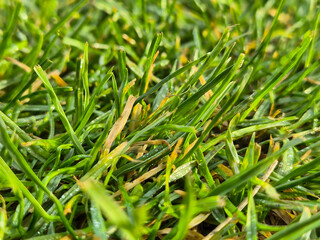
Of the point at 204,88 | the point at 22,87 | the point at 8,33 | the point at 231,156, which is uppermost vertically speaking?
the point at 8,33

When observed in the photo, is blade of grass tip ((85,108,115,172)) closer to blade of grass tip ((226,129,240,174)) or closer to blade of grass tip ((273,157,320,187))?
blade of grass tip ((226,129,240,174))

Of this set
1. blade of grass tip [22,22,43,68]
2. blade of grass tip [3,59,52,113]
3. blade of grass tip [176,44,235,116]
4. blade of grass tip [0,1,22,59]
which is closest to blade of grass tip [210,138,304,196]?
blade of grass tip [176,44,235,116]

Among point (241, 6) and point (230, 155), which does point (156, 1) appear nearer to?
point (241, 6)

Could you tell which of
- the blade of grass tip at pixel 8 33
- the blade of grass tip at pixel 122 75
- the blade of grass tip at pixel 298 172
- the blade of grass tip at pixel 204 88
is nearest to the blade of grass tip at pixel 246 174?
the blade of grass tip at pixel 298 172

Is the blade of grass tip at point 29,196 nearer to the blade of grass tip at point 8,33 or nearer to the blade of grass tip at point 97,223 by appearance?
the blade of grass tip at point 97,223

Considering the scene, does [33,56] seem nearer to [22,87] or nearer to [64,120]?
[22,87]

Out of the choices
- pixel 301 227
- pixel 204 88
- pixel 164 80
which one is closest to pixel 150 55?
pixel 164 80

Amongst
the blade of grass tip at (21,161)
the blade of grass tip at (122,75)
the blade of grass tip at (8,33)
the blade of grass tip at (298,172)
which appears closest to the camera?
the blade of grass tip at (21,161)
